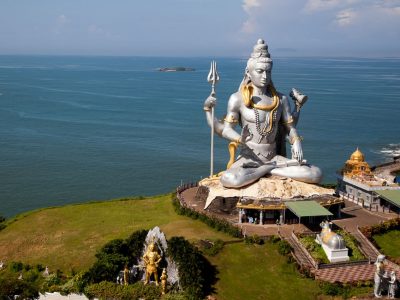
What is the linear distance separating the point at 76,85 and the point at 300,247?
345 feet

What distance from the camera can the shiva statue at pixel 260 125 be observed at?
2712 centimetres

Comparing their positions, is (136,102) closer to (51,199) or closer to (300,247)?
(51,199)

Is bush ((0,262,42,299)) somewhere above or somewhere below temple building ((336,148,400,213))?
below

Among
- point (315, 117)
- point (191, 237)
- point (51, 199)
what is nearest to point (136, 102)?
point (315, 117)

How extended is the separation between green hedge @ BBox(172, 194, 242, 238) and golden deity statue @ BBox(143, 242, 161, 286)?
472cm

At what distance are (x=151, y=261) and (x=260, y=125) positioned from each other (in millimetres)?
10779

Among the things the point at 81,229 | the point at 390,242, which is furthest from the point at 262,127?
the point at 81,229

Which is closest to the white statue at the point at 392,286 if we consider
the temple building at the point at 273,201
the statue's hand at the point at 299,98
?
the temple building at the point at 273,201

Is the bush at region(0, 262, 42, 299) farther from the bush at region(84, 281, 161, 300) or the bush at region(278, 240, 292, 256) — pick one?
the bush at region(278, 240, 292, 256)

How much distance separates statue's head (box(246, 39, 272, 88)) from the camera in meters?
27.0

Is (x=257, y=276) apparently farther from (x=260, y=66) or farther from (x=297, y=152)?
(x=260, y=66)

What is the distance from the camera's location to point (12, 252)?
2397cm

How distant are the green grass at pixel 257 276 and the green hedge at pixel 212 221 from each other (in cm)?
96

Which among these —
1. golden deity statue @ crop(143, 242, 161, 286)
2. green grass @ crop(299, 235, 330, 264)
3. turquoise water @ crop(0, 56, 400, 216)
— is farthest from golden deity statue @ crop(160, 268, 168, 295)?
turquoise water @ crop(0, 56, 400, 216)
